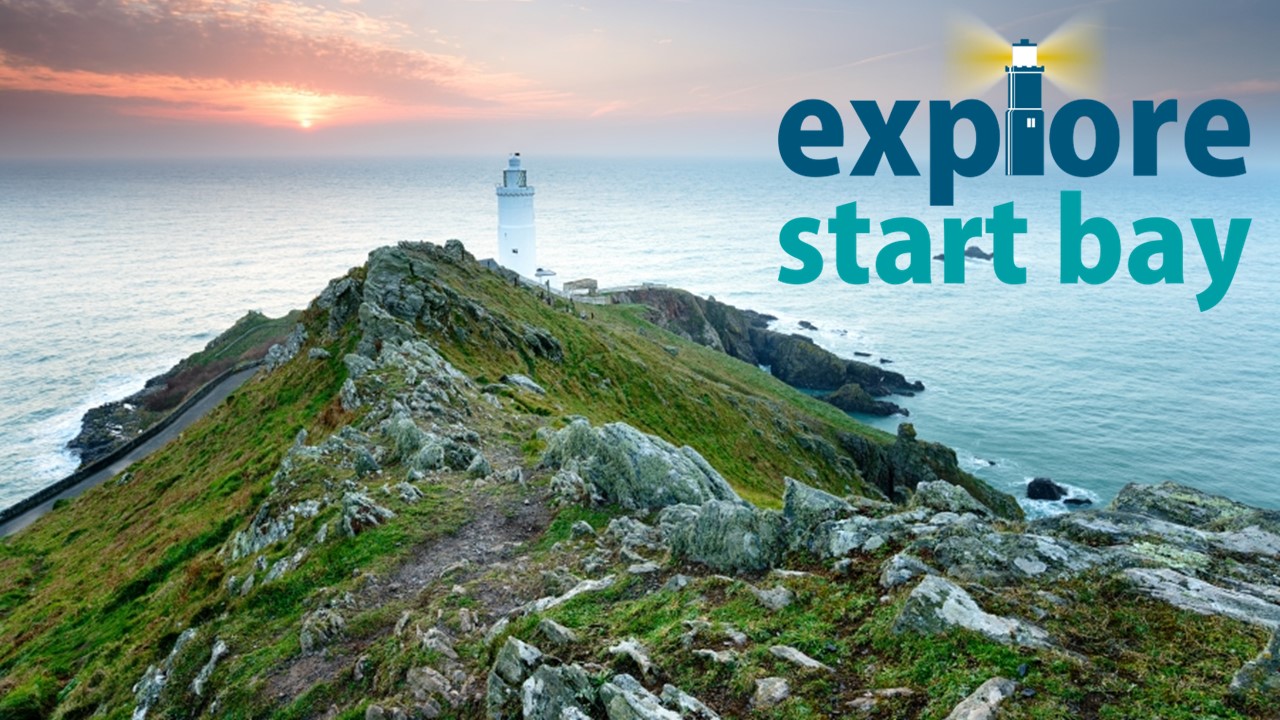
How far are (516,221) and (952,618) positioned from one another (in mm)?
80514

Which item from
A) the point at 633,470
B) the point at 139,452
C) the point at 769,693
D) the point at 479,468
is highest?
the point at 633,470

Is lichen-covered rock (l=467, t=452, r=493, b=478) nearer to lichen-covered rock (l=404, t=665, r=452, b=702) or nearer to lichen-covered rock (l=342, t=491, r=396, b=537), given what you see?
lichen-covered rock (l=342, t=491, r=396, b=537)

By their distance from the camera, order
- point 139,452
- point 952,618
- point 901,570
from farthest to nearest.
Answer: point 139,452 < point 901,570 < point 952,618

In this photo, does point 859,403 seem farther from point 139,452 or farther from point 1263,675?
point 1263,675

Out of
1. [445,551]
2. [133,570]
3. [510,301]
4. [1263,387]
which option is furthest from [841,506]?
[1263,387]

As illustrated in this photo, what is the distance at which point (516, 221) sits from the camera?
279ft

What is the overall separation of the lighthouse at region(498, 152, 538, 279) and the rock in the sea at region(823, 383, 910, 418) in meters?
40.0

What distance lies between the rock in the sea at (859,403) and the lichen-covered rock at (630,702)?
260 feet

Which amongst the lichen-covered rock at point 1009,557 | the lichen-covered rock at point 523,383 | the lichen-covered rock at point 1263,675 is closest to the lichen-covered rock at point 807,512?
the lichen-covered rock at point 1009,557

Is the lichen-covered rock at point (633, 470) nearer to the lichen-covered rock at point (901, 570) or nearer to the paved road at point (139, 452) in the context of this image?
the lichen-covered rock at point (901, 570)

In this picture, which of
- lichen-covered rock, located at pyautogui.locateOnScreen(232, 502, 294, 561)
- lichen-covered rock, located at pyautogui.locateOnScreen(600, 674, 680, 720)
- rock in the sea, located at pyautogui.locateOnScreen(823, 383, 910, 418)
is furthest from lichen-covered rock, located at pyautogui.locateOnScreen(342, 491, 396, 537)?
rock in the sea, located at pyautogui.locateOnScreen(823, 383, 910, 418)

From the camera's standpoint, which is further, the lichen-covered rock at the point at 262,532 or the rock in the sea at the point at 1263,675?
the lichen-covered rock at the point at 262,532

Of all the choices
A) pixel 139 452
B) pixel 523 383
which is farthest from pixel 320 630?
pixel 139 452

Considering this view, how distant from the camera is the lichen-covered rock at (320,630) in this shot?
13.7 metres
